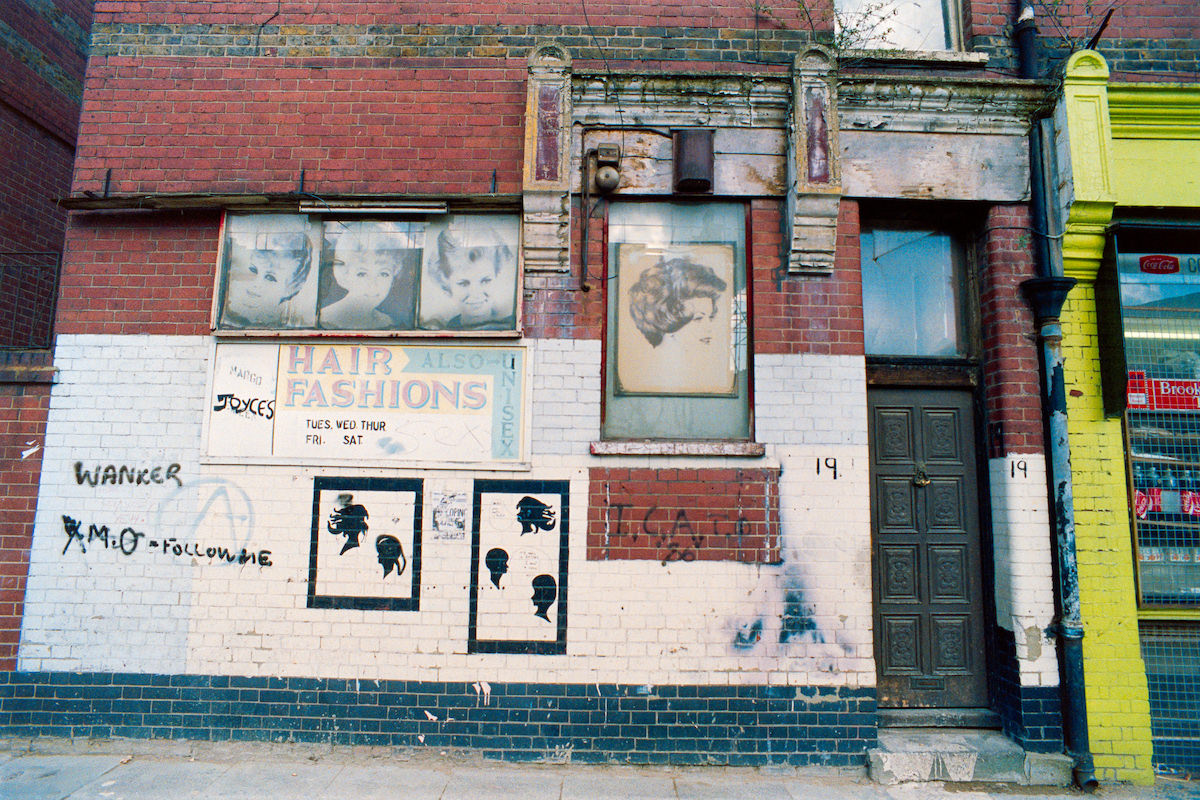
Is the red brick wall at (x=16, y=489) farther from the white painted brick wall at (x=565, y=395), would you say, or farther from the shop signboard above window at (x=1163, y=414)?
the shop signboard above window at (x=1163, y=414)

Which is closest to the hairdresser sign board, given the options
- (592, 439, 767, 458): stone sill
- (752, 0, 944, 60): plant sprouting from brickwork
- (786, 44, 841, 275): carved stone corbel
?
(592, 439, 767, 458): stone sill

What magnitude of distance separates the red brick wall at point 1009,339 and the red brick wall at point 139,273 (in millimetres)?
6373

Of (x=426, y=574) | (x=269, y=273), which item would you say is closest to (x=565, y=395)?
(x=426, y=574)

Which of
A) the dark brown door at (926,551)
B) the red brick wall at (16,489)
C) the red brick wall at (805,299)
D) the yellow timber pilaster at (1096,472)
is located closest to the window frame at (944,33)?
the yellow timber pilaster at (1096,472)

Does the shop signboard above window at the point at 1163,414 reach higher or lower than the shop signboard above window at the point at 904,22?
lower

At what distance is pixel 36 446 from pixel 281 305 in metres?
2.18

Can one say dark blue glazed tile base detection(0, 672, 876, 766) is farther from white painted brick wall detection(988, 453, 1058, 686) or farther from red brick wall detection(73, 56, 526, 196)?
red brick wall detection(73, 56, 526, 196)

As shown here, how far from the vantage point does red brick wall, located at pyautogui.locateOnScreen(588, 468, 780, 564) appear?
510cm

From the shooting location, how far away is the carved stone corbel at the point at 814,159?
5.22 meters

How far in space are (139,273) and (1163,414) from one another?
27.5 feet

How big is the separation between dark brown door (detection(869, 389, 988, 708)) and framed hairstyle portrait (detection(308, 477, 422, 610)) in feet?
12.2

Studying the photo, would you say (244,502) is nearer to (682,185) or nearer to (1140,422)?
(682,185)

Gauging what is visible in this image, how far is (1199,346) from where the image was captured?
18.1 feet

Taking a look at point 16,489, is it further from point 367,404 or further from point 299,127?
point 299,127
